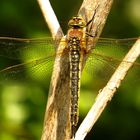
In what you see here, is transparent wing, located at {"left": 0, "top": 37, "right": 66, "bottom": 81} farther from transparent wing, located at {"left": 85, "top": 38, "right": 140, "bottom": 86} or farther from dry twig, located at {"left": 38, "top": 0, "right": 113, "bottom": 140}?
dry twig, located at {"left": 38, "top": 0, "right": 113, "bottom": 140}

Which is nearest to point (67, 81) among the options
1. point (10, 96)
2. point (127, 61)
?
point (127, 61)

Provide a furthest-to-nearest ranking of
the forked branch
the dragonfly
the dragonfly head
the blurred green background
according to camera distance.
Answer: the blurred green background → the dragonfly → the dragonfly head → the forked branch

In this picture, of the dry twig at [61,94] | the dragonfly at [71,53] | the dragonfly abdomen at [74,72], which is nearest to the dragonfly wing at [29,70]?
the dragonfly at [71,53]

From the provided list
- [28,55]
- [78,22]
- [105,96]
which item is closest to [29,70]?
[28,55]

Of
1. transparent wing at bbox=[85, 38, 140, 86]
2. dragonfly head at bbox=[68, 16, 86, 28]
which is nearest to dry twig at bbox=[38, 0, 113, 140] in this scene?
dragonfly head at bbox=[68, 16, 86, 28]

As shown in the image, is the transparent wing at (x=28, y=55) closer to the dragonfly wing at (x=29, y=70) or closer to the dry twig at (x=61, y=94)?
the dragonfly wing at (x=29, y=70)

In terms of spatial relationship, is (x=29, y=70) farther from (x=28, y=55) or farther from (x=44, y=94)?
(x=44, y=94)

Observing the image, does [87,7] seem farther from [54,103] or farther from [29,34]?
[29,34]
